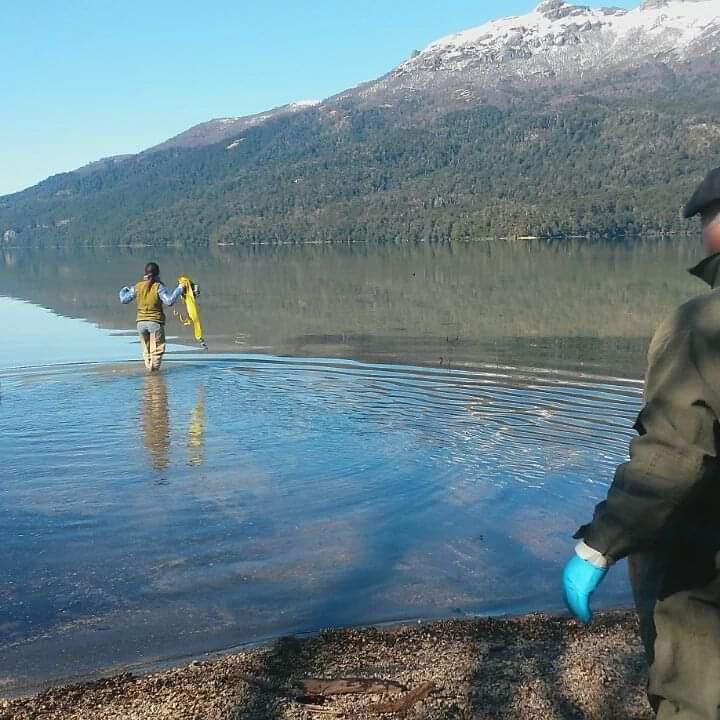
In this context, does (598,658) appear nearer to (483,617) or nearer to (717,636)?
(483,617)

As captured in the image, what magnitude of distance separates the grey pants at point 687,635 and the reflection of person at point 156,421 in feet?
29.3

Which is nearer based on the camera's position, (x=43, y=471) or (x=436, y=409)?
(x=43, y=471)

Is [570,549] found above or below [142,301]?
below

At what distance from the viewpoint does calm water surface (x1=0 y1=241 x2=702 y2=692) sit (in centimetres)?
745

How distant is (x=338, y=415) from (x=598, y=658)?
940 cm

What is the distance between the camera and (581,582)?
3.35m

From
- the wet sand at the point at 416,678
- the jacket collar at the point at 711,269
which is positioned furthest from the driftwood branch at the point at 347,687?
the jacket collar at the point at 711,269

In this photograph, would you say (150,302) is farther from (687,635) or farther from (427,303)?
(427,303)

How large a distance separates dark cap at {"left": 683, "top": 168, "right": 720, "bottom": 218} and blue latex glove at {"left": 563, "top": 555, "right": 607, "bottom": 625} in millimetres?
1282

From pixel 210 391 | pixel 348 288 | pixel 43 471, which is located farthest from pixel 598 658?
pixel 348 288

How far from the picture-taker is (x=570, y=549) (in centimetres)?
892

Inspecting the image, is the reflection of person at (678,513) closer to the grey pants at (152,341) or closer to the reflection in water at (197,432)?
the reflection in water at (197,432)

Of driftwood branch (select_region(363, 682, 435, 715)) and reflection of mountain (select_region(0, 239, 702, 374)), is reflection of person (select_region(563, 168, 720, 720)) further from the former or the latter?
reflection of mountain (select_region(0, 239, 702, 374))

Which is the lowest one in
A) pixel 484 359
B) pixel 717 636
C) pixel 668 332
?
pixel 484 359
